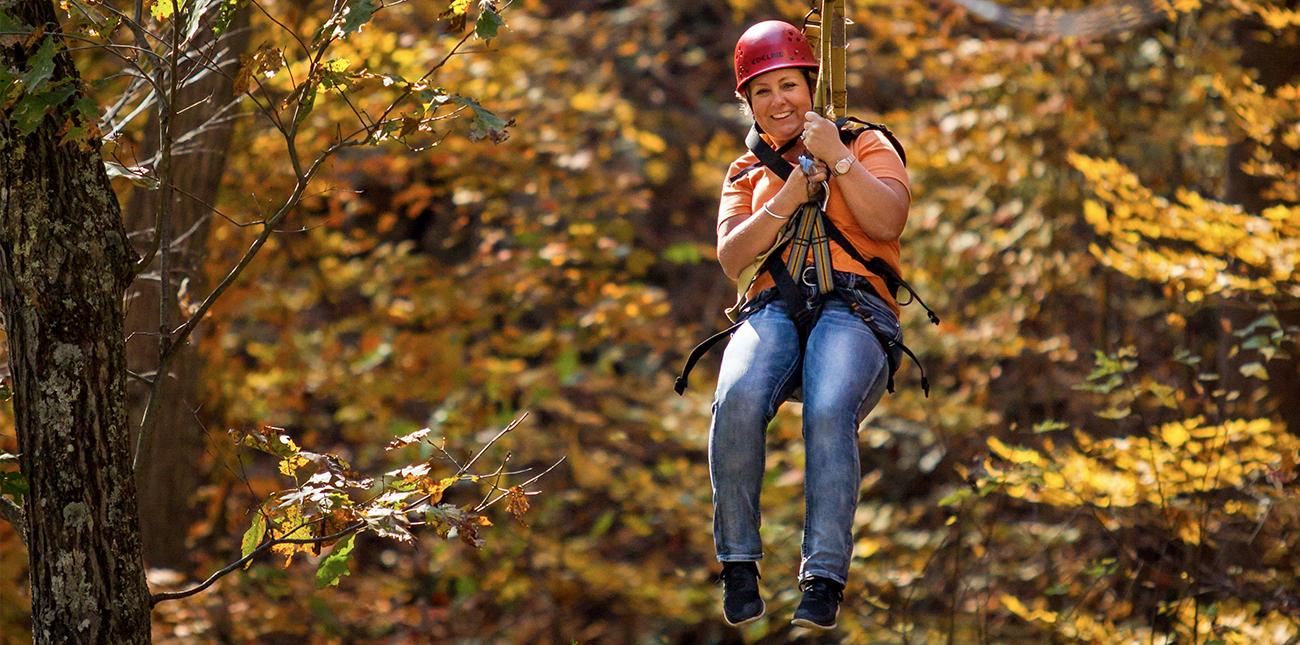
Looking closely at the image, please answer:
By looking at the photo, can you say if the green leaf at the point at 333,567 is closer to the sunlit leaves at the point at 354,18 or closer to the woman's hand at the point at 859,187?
the sunlit leaves at the point at 354,18

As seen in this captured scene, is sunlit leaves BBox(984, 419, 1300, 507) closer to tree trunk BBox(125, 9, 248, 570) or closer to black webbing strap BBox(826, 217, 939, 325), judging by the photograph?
black webbing strap BBox(826, 217, 939, 325)

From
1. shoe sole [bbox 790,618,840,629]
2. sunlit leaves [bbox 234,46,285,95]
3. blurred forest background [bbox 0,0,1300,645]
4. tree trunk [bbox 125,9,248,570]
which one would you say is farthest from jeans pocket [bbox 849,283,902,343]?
blurred forest background [bbox 0,0,1300,645]

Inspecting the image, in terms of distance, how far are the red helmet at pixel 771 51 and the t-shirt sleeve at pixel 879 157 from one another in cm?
25

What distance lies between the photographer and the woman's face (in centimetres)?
340

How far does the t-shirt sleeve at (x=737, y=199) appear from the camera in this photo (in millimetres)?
3510

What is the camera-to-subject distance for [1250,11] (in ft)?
20.9

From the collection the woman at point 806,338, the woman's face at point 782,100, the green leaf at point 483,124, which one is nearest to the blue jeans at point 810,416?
the woman at point 806,338

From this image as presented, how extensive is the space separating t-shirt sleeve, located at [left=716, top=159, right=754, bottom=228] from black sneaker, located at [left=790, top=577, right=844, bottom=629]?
105 centimetres

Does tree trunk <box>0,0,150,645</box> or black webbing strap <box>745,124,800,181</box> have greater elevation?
black webbing strap <box>745,124,800,181</box>

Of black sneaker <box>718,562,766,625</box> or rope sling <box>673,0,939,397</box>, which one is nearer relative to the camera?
black sneaker <box>718,562,766,625</box>

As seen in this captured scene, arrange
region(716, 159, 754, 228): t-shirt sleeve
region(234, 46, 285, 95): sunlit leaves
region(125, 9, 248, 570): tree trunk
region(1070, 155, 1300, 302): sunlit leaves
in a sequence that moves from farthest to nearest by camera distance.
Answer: region(125, 9, 248, 570): tree trunk < region(1070, 155, 1300, 302): sunlit leaves < region(716, 159, 754, 228): t-shirt sleeve < region(234, 46, 285, 95): sunlit leaves

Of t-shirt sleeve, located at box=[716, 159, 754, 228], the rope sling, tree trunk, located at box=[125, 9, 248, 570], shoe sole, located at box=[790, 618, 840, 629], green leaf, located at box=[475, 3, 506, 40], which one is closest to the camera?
shoe sole, located at box=[790, 618, 840, 629]

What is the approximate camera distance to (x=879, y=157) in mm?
3311

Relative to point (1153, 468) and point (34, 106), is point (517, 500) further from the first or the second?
point (1153, 468)
